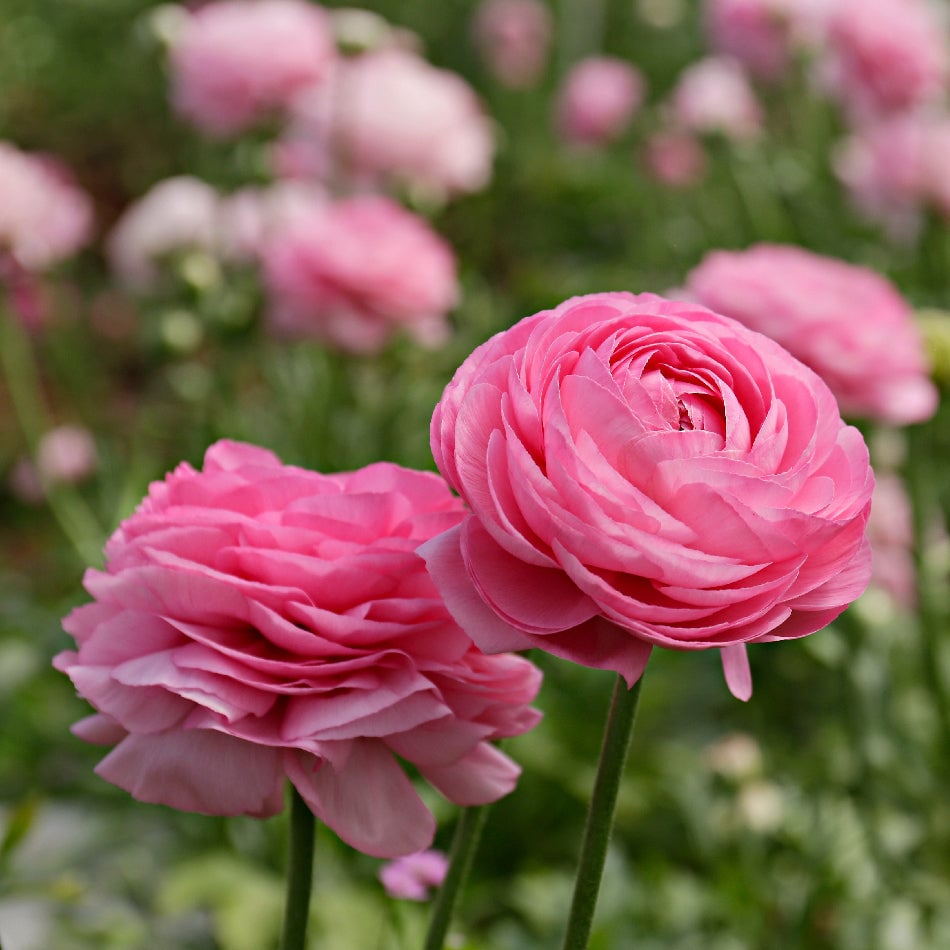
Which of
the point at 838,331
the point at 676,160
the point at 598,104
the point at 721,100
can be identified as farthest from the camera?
the point at 598,104

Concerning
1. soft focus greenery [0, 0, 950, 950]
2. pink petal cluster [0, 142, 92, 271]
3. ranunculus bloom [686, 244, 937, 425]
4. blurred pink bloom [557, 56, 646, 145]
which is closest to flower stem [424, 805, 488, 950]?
soft focus greenery [0, 0, 950, 950]

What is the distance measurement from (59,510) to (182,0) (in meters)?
4.39

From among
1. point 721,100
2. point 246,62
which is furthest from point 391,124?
point 721,100

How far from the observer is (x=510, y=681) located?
44cm

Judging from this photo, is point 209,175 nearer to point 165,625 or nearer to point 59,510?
point 59,510

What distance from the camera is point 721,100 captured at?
264cm

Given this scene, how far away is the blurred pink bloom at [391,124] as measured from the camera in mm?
1708

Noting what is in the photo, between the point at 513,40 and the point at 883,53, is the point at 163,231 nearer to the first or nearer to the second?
the point at 883,53

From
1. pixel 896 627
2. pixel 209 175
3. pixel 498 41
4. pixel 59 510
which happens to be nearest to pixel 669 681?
pixel 896 627

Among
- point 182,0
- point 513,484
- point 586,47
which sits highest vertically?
point 513,484

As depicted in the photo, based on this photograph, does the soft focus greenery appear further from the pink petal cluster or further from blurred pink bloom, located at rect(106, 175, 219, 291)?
the pink petal cluster

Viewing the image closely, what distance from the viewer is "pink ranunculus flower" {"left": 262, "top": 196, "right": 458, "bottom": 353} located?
1.35 meters

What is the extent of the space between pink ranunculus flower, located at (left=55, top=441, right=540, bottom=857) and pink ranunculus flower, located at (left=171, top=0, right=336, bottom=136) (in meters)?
1.29

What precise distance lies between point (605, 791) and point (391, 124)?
4.80 feet
